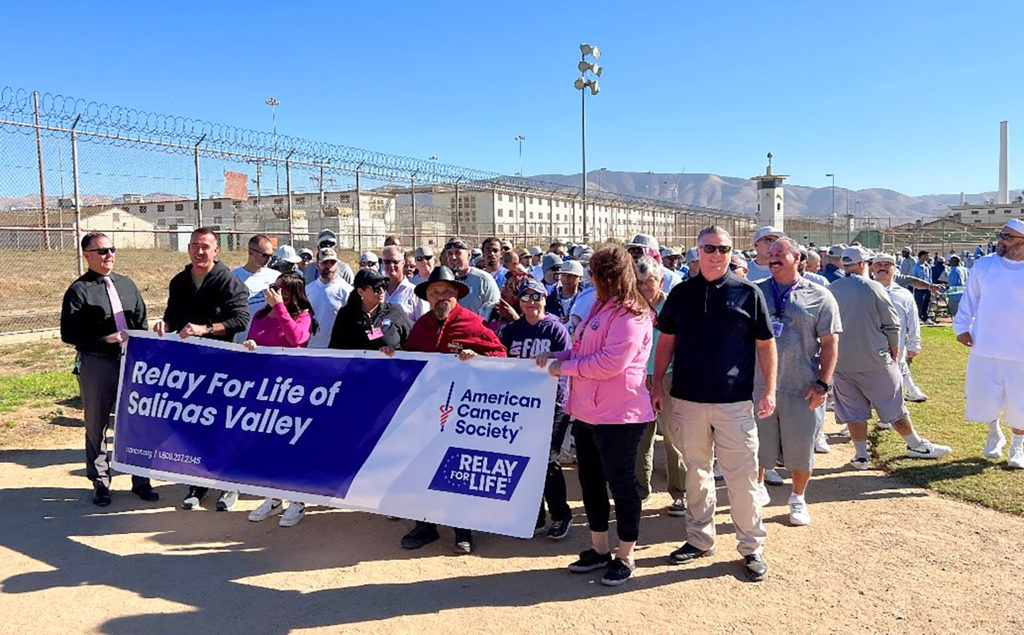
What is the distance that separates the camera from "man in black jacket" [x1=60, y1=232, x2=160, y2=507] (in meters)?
5.39

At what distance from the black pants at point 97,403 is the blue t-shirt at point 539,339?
3.25m

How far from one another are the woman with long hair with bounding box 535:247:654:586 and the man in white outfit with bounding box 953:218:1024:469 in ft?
12.9

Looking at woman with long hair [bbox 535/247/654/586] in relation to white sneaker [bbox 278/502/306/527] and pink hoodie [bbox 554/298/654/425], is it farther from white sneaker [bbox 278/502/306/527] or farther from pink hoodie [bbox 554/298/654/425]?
white sneaker [bbox 278/502/306/527]

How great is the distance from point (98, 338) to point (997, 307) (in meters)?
7.47

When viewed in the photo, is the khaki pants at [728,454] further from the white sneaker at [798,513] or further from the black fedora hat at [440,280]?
the black fedora hat at [440,280]

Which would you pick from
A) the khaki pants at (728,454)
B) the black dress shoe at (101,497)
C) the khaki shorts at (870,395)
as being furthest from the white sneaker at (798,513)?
the black dress shoe at (101,497)

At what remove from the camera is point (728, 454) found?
4078mm

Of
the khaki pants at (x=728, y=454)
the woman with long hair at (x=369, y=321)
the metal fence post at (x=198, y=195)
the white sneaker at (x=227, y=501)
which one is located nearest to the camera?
the khaki pants at (x=728, y=454)

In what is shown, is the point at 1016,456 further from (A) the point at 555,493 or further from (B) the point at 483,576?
(B) the point at 483,576

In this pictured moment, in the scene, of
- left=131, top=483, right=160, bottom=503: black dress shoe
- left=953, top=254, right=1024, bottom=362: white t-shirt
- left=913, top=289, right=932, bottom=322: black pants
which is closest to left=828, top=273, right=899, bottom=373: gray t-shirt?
left=953, top=254, right=1024, bottom=362: white t-shirt

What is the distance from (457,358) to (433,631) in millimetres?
1634

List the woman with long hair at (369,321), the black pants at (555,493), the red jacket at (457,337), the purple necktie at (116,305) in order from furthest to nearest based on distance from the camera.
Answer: the purple necktie at (116,305), the woman with long hair at (369,321), the black pants at (555,493), the red jacket at (457,337)

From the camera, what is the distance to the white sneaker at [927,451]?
6340 mm

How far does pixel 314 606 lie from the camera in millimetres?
3803
